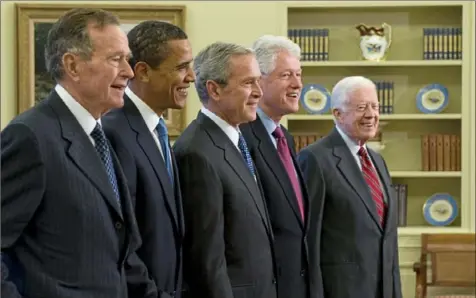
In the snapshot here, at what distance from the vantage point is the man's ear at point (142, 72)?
8.11 ft

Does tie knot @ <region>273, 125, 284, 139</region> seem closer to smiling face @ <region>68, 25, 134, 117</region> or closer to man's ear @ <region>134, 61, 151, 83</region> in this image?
man's ear @ <region>134, 61, 151, 83</region>

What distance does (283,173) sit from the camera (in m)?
2.95

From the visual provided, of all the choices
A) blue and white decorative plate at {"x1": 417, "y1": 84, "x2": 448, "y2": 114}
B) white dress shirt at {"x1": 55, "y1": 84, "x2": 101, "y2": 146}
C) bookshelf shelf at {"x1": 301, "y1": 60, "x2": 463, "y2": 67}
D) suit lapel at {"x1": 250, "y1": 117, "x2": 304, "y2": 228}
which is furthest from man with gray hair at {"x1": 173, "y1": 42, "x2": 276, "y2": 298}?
blue and white decorative plate at {"x1": 417, "y1": 84, "x2": 448, "y2": 114}

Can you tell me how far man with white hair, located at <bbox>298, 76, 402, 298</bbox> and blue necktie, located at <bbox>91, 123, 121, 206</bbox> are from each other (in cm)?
124

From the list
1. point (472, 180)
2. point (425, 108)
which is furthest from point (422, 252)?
point (425, 108)

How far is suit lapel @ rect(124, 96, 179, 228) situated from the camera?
235 cm

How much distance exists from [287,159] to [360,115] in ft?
1.66

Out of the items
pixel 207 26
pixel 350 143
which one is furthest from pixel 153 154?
pixel 207 26

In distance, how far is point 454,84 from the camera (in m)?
6.21

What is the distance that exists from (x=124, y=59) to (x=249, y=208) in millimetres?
694

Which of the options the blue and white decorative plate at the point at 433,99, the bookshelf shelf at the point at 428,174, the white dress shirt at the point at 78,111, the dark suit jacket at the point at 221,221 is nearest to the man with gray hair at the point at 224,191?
the dark suit jacket at the point at 221,221

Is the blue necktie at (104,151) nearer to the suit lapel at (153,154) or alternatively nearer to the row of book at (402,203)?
the suit lapel at (153,154)

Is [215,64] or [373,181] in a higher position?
[215,64]

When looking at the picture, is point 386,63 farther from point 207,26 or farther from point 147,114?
point 147,114
